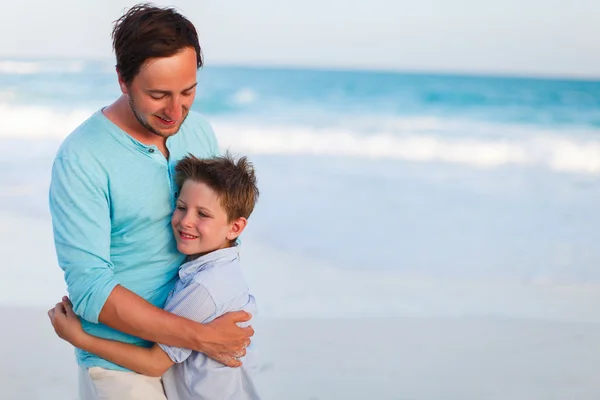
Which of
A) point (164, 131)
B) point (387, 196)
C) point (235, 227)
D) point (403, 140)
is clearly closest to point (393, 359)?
point (235, 227)

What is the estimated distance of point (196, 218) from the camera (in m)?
2.19

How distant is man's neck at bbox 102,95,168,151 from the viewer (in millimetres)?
2154

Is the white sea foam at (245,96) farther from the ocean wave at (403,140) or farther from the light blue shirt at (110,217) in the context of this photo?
the light blue shirt at (110,217)

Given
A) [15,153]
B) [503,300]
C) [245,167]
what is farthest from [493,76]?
[245,167]

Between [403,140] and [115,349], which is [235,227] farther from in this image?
[403,140]

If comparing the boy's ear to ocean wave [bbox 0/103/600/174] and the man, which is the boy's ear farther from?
ocean wave [bbox 0/103/600/174]

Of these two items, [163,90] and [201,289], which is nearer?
[163,90]

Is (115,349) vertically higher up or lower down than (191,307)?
lower down

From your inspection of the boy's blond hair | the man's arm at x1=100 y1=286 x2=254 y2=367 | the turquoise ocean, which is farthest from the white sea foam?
the man's arm at x1=100 y1=286 x2=254 y2=367

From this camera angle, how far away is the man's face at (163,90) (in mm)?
2025

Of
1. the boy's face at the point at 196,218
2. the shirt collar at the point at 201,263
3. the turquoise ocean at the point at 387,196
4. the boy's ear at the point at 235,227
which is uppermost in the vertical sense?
the turquoise ocean at the point at 387,196

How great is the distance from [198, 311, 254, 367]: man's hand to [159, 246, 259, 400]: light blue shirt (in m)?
0.03

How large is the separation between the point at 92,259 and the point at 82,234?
0.07m

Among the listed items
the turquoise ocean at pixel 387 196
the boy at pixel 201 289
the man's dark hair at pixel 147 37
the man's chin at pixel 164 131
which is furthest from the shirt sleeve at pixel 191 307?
the turquoise ocean at pixel 387 196
